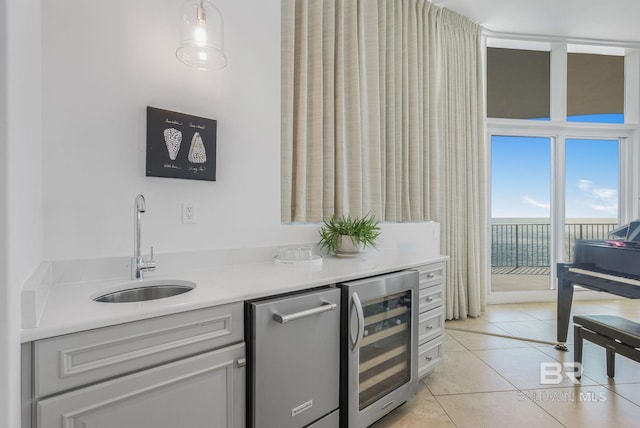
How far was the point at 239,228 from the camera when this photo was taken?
7.01 feet

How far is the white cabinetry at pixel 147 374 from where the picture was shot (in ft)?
3.25

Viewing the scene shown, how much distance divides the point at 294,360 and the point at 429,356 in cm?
125

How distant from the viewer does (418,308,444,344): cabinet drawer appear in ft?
7.50

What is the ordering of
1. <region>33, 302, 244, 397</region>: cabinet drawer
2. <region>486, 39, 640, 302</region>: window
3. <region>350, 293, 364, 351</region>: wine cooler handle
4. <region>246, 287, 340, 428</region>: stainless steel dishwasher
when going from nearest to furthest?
1. <region>33, 302, 244, 397</region>: cabinet drawer
2. <region>246, 287, 340, 428</region>: stainless steel dishwasher
3. <region>350, 293, 364, 351</region>: wine cooler handle
4. <region>486, 39, 640, 302</region>: window

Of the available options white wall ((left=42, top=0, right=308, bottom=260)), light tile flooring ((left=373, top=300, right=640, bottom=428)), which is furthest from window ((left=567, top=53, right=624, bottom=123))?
white wall ((left=42, top=0, right=308, bottom=260))

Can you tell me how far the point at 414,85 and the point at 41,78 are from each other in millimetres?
2734

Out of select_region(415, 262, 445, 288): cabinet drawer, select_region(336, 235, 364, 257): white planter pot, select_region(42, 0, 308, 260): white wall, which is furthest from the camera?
select_region(336, 235, 364, 257): white planter pot

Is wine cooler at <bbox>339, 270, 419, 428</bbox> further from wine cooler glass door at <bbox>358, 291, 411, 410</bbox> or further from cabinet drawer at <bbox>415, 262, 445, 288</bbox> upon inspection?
cabinet drawer at <bbox>415, 262, 445, 288</bbox>

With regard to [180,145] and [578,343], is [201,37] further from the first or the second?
[578,343]

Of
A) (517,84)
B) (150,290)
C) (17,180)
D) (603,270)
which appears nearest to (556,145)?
(517,84)

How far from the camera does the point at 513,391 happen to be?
7.53 feet

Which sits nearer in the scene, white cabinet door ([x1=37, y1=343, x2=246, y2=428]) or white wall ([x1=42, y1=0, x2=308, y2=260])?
white cabinet door ([x1=37, y1=343, x2=246, y2=428])

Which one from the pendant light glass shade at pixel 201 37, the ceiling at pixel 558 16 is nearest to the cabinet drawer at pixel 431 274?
the pendant light glass shade at pixel 201 37

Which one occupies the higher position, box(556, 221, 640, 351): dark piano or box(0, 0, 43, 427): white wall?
box(0, 0, 43, 427): white wall
